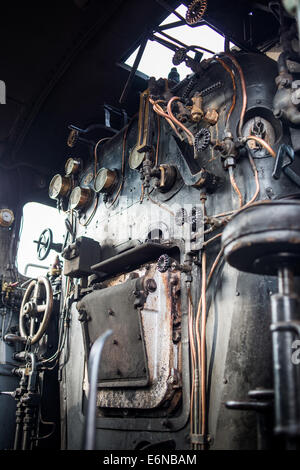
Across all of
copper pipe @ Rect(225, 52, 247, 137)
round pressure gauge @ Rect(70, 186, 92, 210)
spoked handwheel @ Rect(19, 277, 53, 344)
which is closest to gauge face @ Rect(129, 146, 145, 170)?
round pressure gauge @ Rect(70, 186, 92, 210)

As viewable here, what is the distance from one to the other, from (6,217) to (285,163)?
14.1 feet

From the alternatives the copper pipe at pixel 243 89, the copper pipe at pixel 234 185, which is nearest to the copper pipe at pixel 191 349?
the copper pipe at pixel 234 185

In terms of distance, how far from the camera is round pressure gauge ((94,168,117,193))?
4.32 metres

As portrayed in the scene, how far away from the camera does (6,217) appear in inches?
235

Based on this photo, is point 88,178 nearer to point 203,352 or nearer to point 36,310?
point 36,310

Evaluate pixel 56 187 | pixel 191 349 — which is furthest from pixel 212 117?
pixel 56 187

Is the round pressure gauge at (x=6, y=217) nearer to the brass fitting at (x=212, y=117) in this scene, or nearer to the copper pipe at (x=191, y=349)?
the brass fitting at (x=212, y=117)

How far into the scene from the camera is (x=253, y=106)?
3043mm

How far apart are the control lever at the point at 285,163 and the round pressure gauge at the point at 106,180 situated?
1.97 metres

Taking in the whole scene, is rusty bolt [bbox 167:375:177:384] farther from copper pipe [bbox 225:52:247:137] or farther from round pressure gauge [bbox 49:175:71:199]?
round pressure gauge [bbox 49:175:71:199]

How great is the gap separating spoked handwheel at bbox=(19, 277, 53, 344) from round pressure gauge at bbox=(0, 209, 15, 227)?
1394 mm

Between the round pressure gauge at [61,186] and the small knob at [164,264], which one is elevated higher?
the round pressure gauge at [61,186]

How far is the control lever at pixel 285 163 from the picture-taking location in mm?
2705
